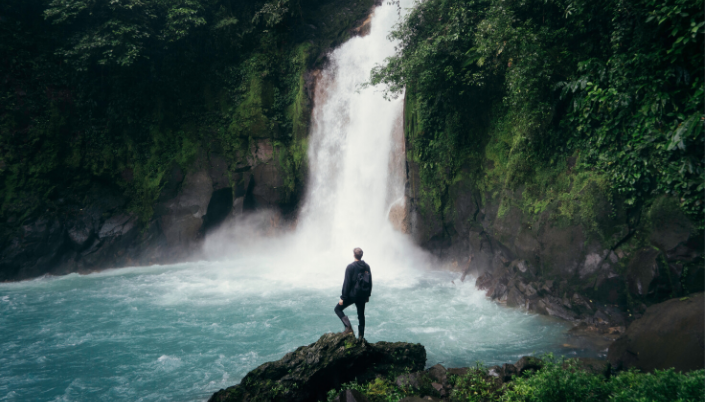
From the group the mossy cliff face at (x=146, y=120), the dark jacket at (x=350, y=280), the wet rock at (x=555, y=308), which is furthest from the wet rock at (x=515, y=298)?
the mossy cliff face at (x=146, y=120)

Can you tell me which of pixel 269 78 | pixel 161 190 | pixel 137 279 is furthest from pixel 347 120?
pixel 137 279

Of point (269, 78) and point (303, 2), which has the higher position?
point (303, 2)

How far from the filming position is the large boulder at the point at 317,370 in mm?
5301

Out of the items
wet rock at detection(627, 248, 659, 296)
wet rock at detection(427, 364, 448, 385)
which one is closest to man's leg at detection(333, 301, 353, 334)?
wet rock at detection(427, 364, 448, 385)

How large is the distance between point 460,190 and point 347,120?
6071 mm

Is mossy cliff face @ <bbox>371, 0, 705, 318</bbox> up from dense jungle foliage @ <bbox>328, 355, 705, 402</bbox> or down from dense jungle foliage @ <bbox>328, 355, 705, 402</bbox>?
up

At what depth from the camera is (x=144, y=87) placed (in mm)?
15805

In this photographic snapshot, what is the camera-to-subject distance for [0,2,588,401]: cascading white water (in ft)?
23.5

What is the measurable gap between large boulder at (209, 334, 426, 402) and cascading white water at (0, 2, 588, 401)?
128 cm

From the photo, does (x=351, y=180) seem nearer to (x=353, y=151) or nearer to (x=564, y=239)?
(x=353, y=151)

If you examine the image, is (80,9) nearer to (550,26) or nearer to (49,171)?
(49,171)

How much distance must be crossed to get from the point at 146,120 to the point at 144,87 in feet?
4.41

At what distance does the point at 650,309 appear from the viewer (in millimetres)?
6754

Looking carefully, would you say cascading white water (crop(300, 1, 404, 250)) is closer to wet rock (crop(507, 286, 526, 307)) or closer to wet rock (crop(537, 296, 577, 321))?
wet rock (crop(507, 286, 526, 307))
